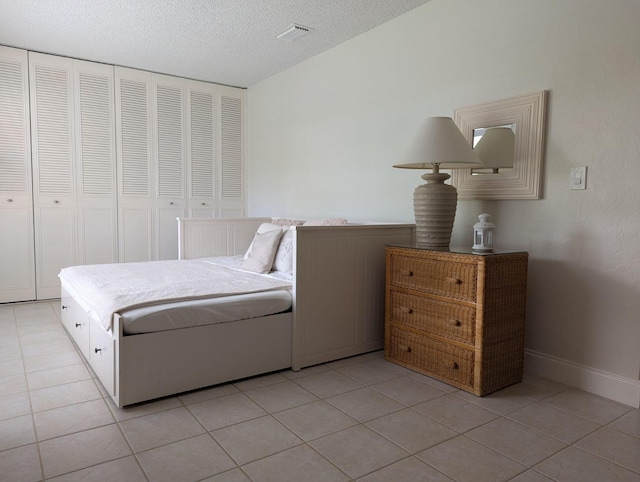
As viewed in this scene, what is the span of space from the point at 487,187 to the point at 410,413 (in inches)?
56.9

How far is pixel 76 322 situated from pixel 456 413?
240cm

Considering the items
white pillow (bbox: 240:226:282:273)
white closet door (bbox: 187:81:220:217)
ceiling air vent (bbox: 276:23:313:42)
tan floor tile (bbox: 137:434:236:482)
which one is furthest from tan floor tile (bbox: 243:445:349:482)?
white closet door (bbox: 187:81:220:217)

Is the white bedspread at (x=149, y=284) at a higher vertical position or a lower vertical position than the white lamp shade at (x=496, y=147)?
lower

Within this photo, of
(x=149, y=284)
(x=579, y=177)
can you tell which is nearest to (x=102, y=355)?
(x=149, y=284)

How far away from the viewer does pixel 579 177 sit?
2.36m

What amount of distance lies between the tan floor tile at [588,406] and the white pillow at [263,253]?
76.5 inches

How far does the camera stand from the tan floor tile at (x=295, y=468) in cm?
158

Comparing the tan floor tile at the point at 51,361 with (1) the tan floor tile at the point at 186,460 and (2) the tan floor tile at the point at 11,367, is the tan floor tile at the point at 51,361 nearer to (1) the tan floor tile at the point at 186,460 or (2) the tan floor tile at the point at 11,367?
(2) the tan floor tile at the point at 11,367

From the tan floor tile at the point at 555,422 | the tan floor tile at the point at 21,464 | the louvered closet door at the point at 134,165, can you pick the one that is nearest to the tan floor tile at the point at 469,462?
the tan floor tile at the point at 555,422

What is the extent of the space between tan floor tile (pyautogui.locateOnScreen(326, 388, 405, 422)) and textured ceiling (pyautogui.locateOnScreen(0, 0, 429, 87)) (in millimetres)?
2568

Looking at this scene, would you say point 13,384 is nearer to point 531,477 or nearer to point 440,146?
point 531,477

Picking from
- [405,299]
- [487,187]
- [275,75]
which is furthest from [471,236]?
[275,75]

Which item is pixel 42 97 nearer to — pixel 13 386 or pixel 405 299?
pixel 13 386

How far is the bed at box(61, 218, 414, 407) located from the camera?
7.08ft
